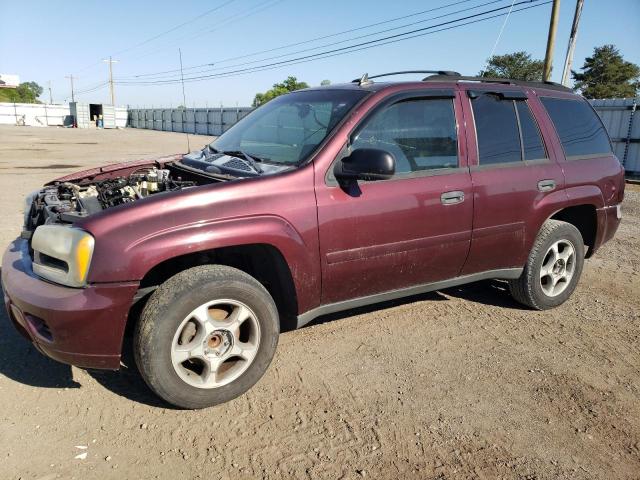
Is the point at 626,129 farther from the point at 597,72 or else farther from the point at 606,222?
the point at 597,72

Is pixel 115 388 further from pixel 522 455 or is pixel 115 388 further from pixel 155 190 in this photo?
pixel 522 455

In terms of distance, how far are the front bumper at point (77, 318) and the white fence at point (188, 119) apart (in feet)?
101

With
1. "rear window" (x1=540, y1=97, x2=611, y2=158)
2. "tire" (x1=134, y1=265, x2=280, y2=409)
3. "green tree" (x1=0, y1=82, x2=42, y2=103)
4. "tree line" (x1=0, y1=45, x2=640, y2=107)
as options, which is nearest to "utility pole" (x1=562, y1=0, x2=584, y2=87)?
"rear window" (x1=540, y1=97, x2=611, y2=158)

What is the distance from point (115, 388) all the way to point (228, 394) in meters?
0.73

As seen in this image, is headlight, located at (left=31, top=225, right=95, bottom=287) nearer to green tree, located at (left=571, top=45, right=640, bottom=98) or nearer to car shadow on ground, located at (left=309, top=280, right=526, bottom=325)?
car shadow on ground, located at (left=309, top=280, right=526, bottom=325)

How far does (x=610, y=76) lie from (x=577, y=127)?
179 ft

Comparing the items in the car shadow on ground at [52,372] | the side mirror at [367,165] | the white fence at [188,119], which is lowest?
the car shadow on ground at [52,372]

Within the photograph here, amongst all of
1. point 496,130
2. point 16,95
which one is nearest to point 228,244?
point 496,130

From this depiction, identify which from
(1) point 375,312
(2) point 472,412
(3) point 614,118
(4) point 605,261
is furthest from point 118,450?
(3) point 614,118

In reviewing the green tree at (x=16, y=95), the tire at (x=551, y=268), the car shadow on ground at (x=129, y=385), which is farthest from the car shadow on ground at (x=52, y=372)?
the green tree at (x=16, y=95)

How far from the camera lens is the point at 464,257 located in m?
3.76

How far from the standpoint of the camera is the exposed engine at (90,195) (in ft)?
10.4

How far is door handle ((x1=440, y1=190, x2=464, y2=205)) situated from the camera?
350 centimetres

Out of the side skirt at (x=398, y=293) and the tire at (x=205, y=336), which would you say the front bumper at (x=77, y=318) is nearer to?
the tire at (x=205, y=336)
